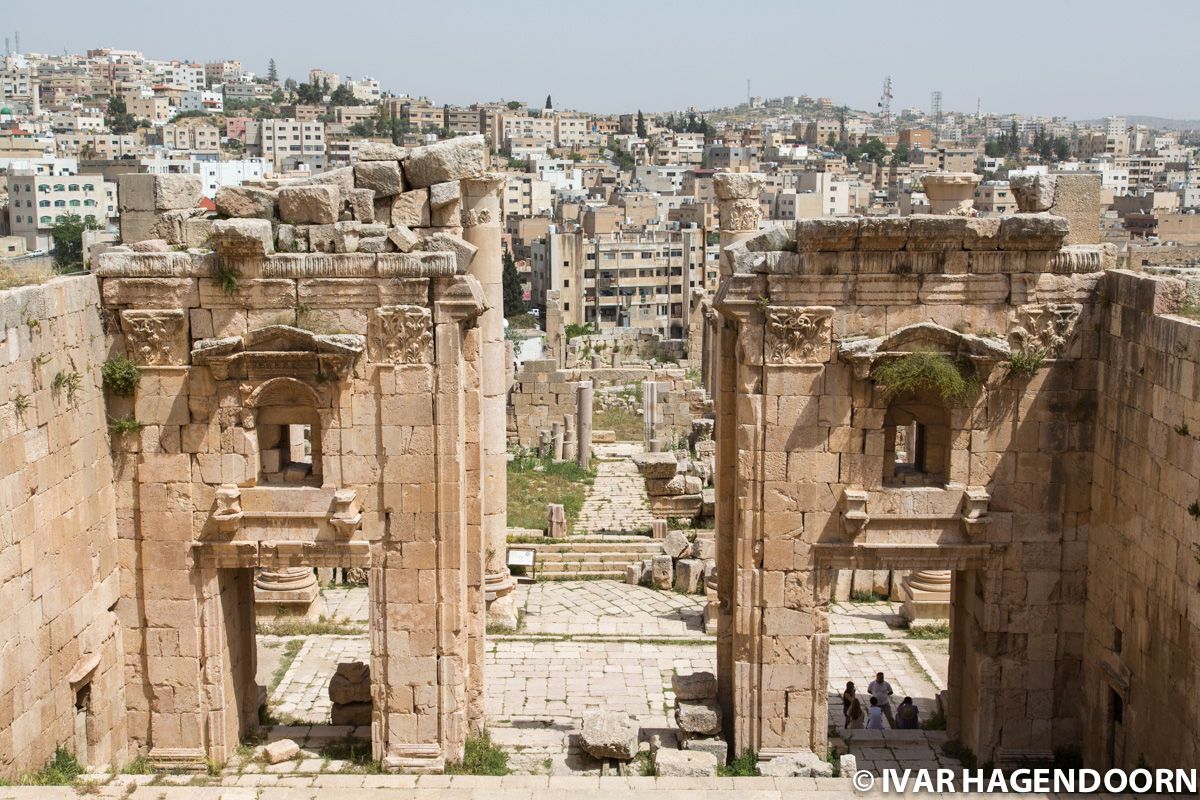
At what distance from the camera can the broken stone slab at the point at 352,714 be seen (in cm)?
1496

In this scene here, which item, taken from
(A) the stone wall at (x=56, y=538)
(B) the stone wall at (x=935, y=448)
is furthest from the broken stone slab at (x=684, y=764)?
(A) the stone wall at (x=56, y=538)

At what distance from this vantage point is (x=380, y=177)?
13367mm

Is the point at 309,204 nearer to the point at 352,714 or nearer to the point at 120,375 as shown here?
the point at 120,375

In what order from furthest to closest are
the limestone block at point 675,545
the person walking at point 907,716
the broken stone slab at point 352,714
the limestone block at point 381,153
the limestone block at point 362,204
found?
the limestone block at point 675,545 < the person walking at point 907,716 < the broken stone slab at point 352,714 < the limestone block at point 381,153 < the limestone block at point 362,204

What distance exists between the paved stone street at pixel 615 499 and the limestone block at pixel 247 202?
537 inches

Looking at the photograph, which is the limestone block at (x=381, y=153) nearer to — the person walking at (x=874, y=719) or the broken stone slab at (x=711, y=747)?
the broken stone slab at (x=711, y=747)

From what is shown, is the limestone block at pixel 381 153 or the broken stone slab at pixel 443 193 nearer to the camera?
the broken stone slab at pixel 443 193

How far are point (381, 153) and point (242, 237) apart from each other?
1.99 m

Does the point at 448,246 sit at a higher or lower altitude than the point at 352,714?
higher

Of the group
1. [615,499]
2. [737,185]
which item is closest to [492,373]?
[737,185]

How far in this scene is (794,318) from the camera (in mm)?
12766

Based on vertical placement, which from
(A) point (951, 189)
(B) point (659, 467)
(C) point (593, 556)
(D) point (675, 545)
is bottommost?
(C) point (593, 556)

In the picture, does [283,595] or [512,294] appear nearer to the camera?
[283,595]

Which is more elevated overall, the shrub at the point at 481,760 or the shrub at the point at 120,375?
the shrub at the point at 120,375
